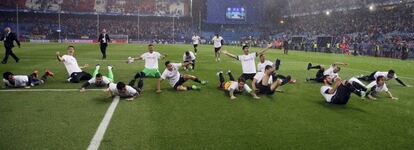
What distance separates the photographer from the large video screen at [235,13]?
8374 cm

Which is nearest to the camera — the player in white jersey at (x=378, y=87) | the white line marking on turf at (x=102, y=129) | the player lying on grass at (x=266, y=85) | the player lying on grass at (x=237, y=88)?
the white line marking on turf at (x=102, y=129)

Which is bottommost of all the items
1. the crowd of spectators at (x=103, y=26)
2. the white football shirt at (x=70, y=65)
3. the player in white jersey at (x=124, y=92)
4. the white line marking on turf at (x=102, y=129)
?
the white line marking on turf at (x=102, y=129)

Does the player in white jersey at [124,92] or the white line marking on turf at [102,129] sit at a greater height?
the player in white jersey at [124,92]

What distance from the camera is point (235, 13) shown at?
8394 centimetres

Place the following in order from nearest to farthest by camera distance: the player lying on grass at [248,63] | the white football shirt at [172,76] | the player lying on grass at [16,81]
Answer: the player lying on grass at [16,81] < the white football shirt at [172,76] < the player lying on grass at [248,63]

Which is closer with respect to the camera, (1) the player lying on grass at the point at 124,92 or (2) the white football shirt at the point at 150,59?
(1) the player lying on grass at the point at 124,92

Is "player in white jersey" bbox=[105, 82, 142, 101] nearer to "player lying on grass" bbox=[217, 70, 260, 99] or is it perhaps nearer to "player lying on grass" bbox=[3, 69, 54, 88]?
"player lying on grass" bbox=[217, 70, 260, 99]

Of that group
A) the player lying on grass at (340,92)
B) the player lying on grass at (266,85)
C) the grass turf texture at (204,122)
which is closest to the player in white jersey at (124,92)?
the grass turf texture at (204,122)

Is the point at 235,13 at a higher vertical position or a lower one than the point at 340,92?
higher

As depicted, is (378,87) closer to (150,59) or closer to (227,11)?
(150,59)

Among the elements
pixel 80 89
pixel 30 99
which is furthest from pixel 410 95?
pixel 30 99

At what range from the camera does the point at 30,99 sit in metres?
11.0

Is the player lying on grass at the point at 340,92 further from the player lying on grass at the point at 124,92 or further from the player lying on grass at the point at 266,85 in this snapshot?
the player lying on grass at the point at 124,92

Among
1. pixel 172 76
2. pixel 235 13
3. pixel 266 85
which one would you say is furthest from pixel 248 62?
pixel 235 13
